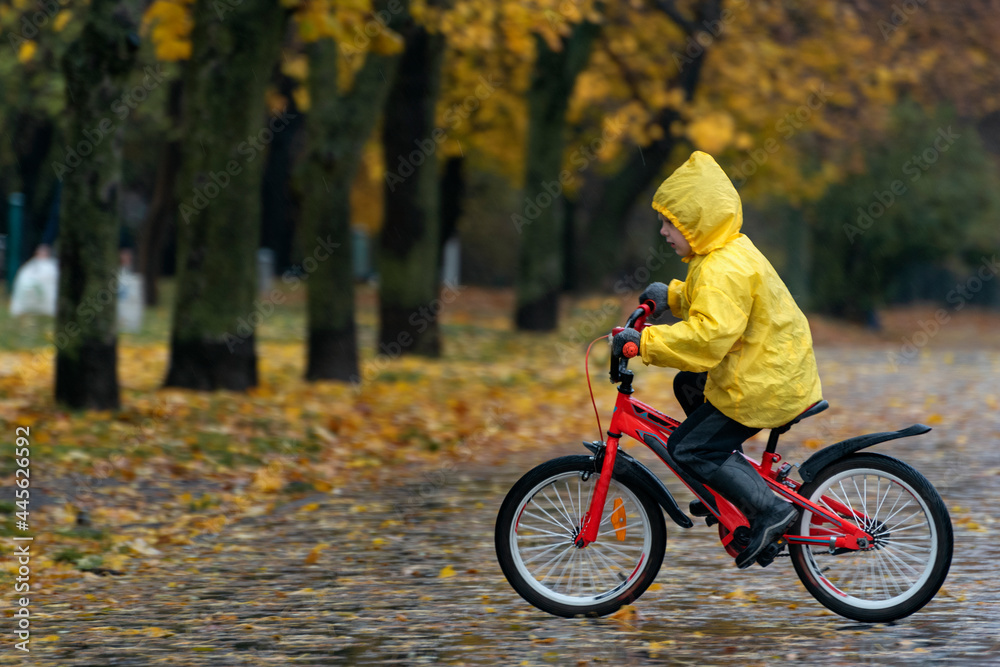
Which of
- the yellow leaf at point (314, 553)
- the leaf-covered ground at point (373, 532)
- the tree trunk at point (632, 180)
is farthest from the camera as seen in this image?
the tree trunk at point (632, 180)

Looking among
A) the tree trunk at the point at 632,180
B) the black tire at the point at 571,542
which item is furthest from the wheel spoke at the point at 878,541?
the tree trunk at the point at 632,180

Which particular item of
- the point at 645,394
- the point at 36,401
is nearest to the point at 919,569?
the point at 36,401

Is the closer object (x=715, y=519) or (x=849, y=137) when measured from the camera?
(x=715, y=519)

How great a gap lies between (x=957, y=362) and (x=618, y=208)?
7943mm

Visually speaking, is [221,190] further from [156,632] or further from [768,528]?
[768,528]

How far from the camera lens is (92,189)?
10.7 metres

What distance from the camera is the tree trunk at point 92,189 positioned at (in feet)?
34.9

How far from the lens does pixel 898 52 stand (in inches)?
966

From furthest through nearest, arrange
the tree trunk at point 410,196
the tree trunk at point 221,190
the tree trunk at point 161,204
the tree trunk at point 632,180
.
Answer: the tree trunk at point 161,204, the tree trunk at point 632,180, the tree trunk at point 410,196, the tree trunk at point 221,190

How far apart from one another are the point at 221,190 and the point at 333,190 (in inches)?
83.2

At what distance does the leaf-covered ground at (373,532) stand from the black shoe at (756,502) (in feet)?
1.11

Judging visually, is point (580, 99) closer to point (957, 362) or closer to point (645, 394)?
point (957, 362)

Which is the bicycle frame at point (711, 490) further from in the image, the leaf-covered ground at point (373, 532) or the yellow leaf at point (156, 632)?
the yellow leaf at point (156, 632)

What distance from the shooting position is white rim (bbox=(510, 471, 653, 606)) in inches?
225
